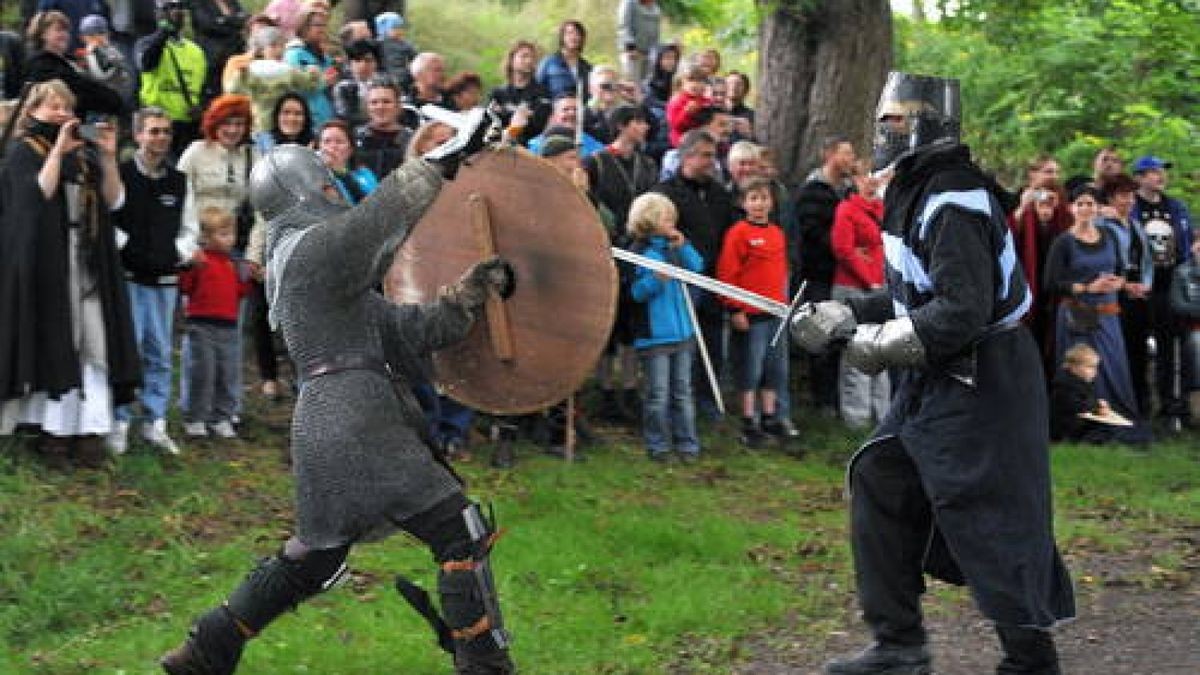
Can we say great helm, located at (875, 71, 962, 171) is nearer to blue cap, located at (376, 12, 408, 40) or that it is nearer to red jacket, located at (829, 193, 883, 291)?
red jacket, located at (829, 193, 883, 291)

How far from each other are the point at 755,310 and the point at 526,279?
399 cm

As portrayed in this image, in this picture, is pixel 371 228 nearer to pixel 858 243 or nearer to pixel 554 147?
pixel 554 147

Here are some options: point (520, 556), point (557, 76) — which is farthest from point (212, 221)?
point (557, 76)

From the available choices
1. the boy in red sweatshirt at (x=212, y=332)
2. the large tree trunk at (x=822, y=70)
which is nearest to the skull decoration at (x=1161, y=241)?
the large tree trunk at (x=822, y=70)

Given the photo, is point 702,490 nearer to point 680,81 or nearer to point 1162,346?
point 680,81

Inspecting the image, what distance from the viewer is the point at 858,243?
33.8ft

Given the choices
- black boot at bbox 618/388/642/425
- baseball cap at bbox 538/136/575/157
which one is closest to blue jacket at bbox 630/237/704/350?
baseball cap at bbox 538/136/575/157

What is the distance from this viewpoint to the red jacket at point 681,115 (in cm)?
1112

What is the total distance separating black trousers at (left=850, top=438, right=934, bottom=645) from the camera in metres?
5.33

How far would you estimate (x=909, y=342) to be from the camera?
505 cm

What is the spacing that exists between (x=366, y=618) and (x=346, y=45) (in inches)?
265

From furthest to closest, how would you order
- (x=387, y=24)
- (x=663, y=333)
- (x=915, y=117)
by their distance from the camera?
(x=387, y=24), (x=663, y=333), (x=915, y=117)

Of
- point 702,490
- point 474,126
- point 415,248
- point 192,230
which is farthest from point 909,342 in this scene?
point 192,230

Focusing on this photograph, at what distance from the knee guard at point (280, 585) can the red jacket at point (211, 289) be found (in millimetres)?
3682
